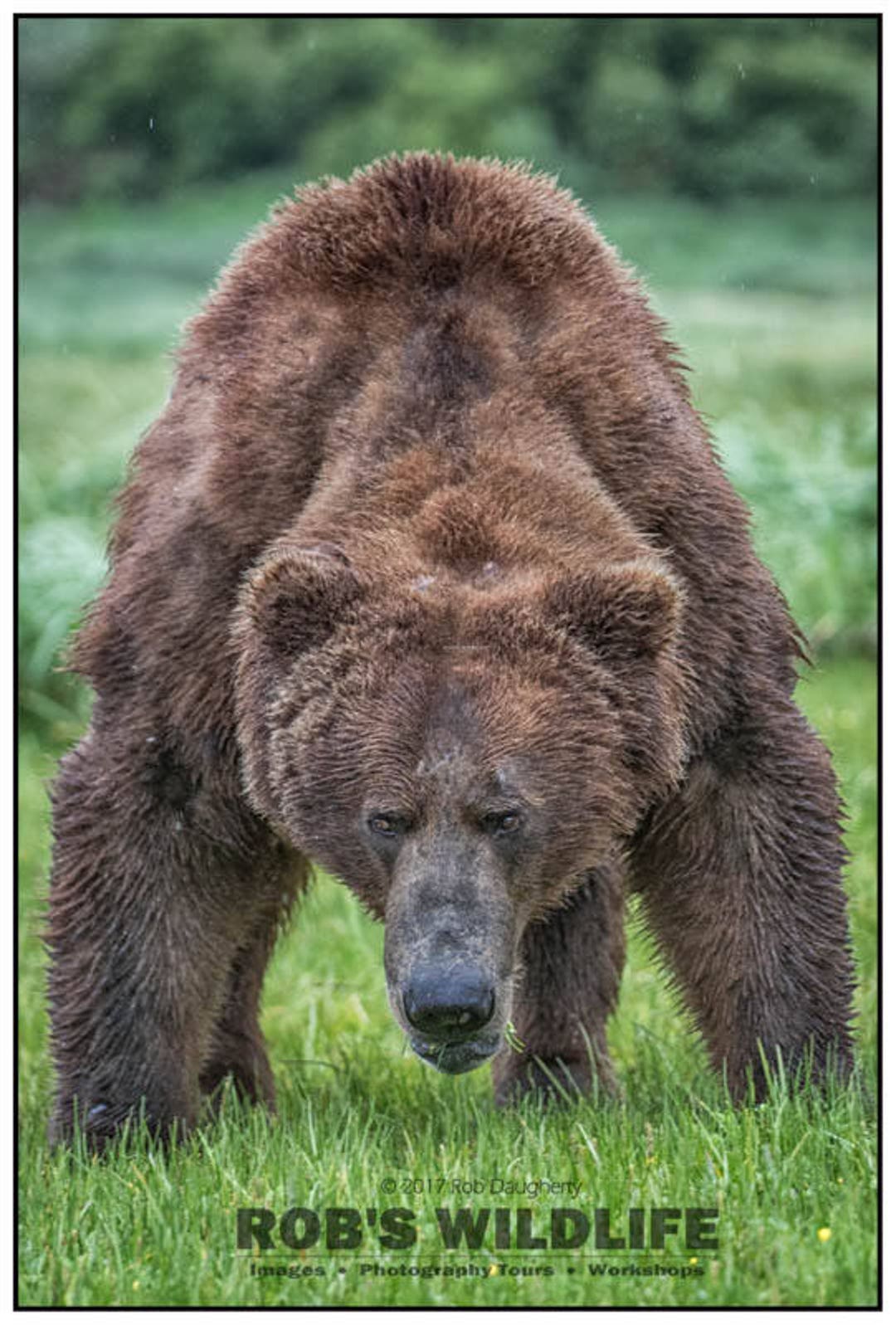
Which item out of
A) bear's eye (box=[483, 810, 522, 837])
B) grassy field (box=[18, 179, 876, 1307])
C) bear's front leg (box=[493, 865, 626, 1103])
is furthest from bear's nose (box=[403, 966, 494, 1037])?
bear's front leg (box=[493, 865, 626, 1103])

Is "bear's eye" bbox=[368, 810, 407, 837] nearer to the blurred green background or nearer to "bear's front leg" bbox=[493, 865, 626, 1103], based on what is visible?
the blurred green background

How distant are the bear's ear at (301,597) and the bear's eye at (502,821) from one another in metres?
0.55

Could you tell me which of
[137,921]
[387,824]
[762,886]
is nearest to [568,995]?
[762,886]

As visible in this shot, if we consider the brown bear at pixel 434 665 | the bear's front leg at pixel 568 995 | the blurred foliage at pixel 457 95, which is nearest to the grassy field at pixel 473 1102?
the bear's front leg at pixel 568 995

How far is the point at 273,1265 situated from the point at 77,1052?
4.55 ft

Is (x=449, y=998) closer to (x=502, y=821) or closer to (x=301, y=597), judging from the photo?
(x=502, y=821)

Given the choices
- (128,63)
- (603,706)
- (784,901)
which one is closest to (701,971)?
(784,901)

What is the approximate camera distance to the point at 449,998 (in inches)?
168

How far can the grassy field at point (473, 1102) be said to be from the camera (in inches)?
165

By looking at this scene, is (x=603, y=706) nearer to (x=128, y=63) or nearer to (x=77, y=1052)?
(x=77, y=1052)

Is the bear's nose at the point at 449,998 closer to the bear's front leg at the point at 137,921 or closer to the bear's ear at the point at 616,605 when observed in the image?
the bear's ear at the point at 616,605

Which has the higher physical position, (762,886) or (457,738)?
(457,738)

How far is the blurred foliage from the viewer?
1130 cm

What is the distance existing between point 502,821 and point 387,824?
25 cm
